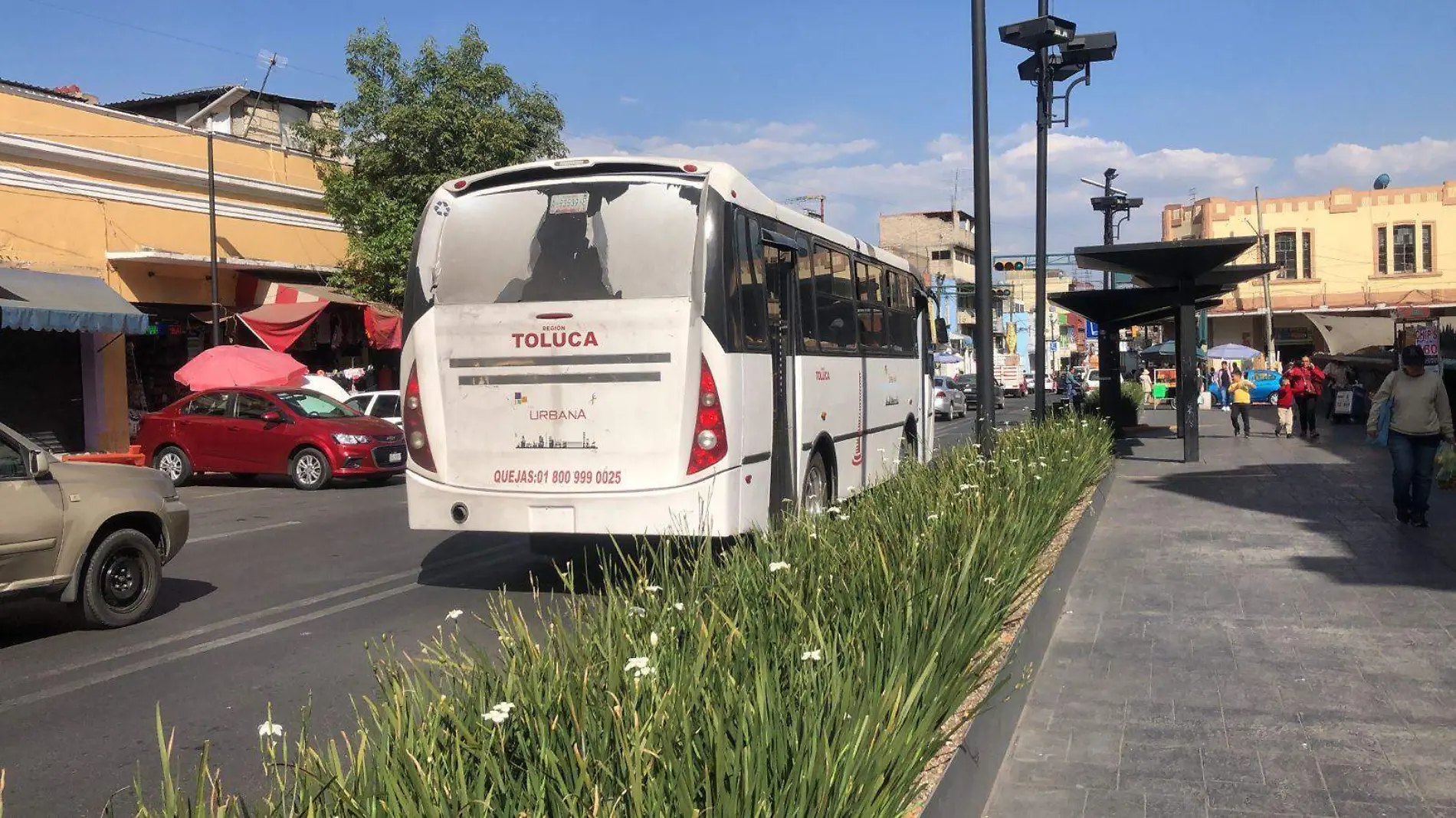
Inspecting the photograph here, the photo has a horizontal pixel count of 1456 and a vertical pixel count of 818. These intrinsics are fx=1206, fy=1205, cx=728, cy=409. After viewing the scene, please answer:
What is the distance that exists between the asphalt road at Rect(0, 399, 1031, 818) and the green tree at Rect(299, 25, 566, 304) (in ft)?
50.8

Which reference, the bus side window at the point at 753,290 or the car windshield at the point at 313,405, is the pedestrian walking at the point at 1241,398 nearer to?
the car windshield at the point at 313,405

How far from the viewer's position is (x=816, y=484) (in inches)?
442

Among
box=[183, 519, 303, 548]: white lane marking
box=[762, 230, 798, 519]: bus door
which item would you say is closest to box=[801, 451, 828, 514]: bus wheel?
box=[762, 230, 798, 519]: bus door

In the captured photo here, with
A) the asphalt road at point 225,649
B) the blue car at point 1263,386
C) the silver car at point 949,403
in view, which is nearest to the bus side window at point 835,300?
the asphalt road at point 225,649

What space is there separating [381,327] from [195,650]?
1971cm

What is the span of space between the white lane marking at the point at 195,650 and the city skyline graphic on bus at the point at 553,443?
1.73 m

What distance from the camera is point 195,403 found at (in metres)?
19.8

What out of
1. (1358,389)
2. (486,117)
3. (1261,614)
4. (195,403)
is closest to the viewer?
(1261,614)

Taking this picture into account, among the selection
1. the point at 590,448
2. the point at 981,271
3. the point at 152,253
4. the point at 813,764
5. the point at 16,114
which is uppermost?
the point at 16,114

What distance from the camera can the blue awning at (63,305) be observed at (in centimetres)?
1939

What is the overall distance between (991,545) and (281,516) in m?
11.2

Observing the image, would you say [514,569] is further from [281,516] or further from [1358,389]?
[1358,389]

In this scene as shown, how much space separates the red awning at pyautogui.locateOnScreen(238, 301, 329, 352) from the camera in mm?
24984

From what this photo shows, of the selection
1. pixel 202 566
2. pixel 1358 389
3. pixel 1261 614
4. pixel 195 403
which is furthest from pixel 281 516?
pixel 1358 389
